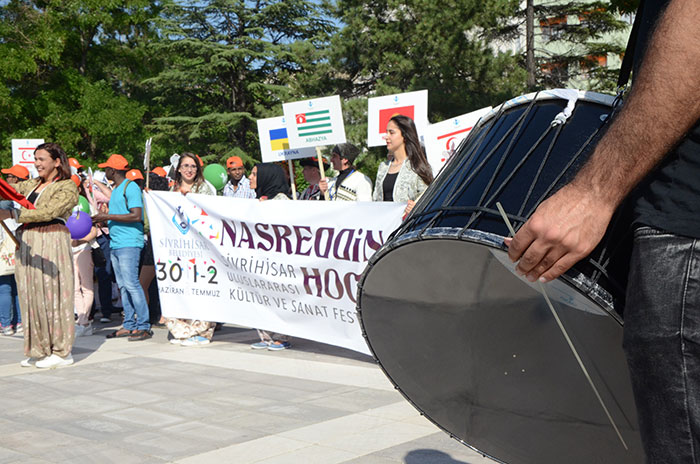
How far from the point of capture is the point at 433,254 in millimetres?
1839

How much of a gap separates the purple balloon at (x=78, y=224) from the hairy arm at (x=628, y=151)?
7.96 meters

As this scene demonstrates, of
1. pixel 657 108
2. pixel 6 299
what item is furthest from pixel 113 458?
pixel 6 299

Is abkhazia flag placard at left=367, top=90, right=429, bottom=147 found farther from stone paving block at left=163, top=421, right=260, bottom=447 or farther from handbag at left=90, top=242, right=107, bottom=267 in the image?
stone paving block at left=163, top=421, right=260, bottom=447

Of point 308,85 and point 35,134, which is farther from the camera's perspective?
point 308,85

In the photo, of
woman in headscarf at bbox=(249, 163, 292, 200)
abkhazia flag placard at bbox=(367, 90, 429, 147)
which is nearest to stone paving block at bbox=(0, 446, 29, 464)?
woman in headscarf at bbox=(249, 163, 292, 200)

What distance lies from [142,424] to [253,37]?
133 ft

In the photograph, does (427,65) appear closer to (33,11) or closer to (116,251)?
(33,11)

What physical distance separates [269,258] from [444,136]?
240 centimetres

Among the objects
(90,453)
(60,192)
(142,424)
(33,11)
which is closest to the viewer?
(90,453)

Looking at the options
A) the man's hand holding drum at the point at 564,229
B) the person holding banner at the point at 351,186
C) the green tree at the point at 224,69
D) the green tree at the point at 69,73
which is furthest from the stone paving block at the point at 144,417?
the green tree at the point at 224,69

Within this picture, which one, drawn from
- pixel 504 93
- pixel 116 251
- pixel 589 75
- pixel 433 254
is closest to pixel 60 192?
pixel 116 251

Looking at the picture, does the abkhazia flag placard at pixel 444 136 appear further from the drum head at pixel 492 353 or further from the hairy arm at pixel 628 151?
the hairy arm at pixel 628 151

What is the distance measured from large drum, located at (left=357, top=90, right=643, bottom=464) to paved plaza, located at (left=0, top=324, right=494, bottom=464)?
2007 mm

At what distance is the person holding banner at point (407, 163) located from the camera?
21.3 ft
